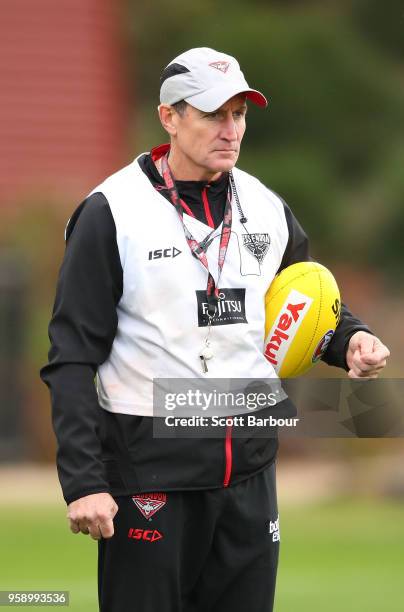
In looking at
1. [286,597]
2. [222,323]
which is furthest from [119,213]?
[286,597]

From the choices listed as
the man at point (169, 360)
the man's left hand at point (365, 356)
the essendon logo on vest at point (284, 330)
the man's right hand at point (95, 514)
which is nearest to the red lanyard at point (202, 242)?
the man at point (169, 360)

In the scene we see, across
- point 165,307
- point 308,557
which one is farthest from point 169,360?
point 308,557

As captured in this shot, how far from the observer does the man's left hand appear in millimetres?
4734

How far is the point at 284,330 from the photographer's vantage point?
484 cm

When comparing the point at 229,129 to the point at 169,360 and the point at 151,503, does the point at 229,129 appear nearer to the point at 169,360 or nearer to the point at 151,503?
the point at 169,360

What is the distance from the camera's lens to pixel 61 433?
177 inches

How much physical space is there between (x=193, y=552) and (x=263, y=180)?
16469mm

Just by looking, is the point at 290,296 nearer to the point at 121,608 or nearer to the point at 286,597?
the point at 121,608

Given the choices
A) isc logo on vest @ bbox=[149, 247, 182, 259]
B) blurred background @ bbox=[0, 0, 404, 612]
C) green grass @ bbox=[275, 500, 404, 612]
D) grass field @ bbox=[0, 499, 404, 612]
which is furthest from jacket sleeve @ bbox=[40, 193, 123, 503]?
green grass @ bbox=[275, 500, 404, 612]

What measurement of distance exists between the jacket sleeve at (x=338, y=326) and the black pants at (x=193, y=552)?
51 centimetres

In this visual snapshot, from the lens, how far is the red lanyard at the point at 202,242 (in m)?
4.57

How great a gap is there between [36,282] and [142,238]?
34.0 ft

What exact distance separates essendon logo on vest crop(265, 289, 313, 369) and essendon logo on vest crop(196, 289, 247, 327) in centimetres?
21

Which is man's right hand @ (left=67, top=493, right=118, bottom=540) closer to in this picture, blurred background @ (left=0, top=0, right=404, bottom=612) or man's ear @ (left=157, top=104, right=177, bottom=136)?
man's ear @ (left=157, top=104, right=177, bottom=136)
